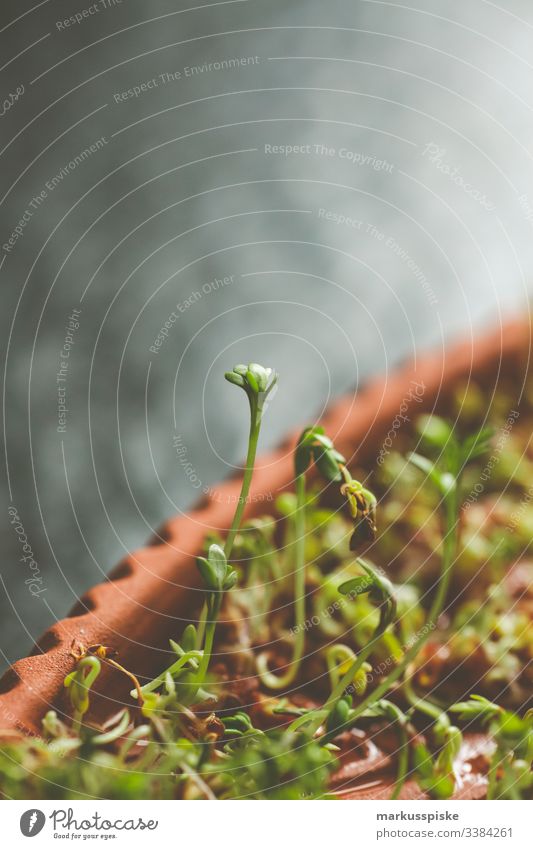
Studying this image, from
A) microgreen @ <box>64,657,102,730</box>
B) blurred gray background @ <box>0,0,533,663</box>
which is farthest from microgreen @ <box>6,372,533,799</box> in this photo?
blurred gray background @ <box>0,0,533,663</box>

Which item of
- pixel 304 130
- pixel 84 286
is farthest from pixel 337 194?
pixel 84 286

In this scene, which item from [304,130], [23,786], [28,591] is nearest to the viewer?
[23,786]

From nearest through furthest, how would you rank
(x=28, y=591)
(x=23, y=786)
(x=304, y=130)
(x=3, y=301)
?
1. (x=23, y=786)
2. (x=28, y=591)
3. (x=3, y=301)
4. (x=304, y=130)

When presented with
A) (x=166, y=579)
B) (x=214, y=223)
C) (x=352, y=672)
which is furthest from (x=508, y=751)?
(x=214, y=223)

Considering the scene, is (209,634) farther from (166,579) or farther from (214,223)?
(214,223)

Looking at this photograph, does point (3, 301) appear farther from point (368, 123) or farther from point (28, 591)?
point (368, 123)
